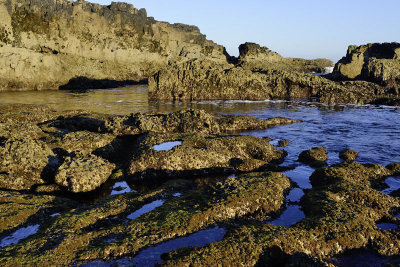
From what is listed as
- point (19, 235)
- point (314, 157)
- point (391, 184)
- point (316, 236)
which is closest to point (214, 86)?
point (314, 157)

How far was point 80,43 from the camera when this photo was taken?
154 feet

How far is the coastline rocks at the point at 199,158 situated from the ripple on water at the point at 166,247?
3969mm

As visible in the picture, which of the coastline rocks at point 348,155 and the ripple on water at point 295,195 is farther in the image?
the coastline rocks at point 348,155

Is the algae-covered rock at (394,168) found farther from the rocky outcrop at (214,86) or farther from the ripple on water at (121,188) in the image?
the rocky outcrop at (214,86)

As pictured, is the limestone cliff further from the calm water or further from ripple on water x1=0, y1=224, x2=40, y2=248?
ripple on water x1=0, y1=224, x2=40, y2=248

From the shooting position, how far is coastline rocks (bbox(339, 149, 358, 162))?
11.6 meters

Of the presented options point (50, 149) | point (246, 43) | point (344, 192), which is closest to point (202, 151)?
point (344, 192)

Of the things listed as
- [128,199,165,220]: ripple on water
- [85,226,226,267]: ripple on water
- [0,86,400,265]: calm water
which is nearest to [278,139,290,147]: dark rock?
[0,86,400,265]: calm water

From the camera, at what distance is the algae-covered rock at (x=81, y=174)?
27.4ft

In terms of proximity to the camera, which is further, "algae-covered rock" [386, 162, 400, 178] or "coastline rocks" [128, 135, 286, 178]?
"algae-covered rock" [386, 162, 400, 178]

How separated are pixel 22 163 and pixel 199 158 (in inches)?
221

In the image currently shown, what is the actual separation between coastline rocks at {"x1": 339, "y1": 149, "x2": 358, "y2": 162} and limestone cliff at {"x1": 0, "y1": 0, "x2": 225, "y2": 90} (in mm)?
38080

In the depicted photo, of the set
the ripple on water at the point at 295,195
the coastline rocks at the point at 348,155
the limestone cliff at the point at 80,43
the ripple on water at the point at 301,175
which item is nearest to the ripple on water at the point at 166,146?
the ripple on water at the point at 301,175

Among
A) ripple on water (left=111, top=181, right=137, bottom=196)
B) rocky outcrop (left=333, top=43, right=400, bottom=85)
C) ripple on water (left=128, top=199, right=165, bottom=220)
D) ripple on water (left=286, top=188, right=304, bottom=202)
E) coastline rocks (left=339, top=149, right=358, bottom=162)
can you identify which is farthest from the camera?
rocky outcrop (left=333, top=43, right=400, bottom=85)
